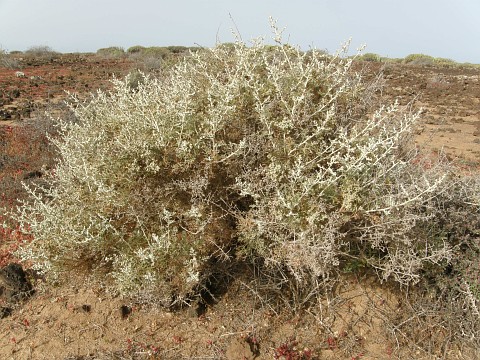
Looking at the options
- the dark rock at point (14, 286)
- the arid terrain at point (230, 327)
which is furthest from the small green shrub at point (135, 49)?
the arid terrain at point (230, 327)

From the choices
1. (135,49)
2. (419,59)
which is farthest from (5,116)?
(419,59)

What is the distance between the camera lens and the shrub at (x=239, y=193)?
10.9ft

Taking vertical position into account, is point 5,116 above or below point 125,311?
above

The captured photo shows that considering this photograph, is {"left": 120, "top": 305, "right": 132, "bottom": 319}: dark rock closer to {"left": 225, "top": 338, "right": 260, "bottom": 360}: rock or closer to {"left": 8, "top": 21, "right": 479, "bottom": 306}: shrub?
{"left": 8, "top": 21, "right": 479, "bottom": 306}: shrub

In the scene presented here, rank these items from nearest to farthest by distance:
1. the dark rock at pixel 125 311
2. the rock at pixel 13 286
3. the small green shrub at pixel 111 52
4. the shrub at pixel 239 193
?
the shrub at pixel 239 193, the dark rock at pixel 125 311, the rock at pixel 13 286, the small green shrub at pixel 111 52

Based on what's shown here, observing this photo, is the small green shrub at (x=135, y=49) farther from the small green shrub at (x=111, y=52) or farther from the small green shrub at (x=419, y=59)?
the small green shrub at (x=419, y=59)

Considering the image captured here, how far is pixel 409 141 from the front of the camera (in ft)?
14.7

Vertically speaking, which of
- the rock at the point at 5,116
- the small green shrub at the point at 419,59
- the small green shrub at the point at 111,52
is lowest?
the small green shrub at the point at 419,59

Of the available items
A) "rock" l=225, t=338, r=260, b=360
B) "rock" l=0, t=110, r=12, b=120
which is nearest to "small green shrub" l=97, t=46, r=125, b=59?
"rock" l=0, t=110, r=12, b=120

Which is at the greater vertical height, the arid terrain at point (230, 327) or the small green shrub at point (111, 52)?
the small green shrub at point (111, 52)

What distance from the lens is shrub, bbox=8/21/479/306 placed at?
3334 mm

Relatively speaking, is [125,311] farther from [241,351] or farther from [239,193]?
[239,193]

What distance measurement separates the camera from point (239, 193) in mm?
3707

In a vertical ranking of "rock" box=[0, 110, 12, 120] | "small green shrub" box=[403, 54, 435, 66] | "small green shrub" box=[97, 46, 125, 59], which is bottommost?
"small green shrub" box=[403, 54, 435, 66]
